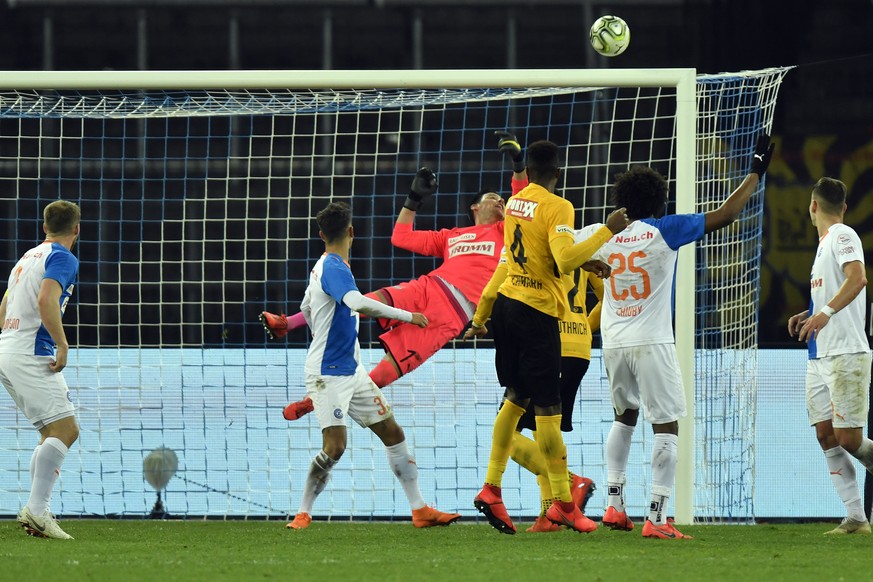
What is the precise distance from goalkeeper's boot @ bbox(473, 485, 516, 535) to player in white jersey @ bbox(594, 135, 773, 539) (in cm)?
66

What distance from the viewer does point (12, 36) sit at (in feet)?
55.4

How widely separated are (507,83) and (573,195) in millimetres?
8143

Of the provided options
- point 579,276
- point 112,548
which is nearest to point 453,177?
point 579,276

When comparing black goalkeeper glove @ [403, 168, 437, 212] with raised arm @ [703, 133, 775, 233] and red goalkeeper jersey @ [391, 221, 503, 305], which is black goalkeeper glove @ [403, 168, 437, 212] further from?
raised arm @ [703, 133, 775, 233]

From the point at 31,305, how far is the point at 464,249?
2555 millimetres

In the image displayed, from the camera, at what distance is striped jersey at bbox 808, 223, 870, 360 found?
20.4 feet

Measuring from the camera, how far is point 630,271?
5.90 m

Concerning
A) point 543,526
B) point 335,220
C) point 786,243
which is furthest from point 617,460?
point 786,243

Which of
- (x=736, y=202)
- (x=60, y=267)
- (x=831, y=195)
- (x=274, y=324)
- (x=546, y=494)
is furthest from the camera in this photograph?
(x=274, y=324)

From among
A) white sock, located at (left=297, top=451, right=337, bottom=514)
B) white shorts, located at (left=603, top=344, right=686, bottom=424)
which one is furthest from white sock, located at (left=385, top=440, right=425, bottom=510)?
white shorts, located at (left=603, top=344, right=686, bottom=424)

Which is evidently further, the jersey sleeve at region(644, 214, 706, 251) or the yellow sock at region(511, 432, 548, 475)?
the yellow sock at region(511, 432, 548, 475)

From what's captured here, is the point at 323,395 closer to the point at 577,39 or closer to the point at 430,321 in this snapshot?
the point at 430,321

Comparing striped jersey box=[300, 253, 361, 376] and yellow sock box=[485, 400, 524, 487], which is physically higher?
striped jersey box=[300, 253, 361, 376]

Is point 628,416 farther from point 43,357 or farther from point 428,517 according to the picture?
point 43,357
